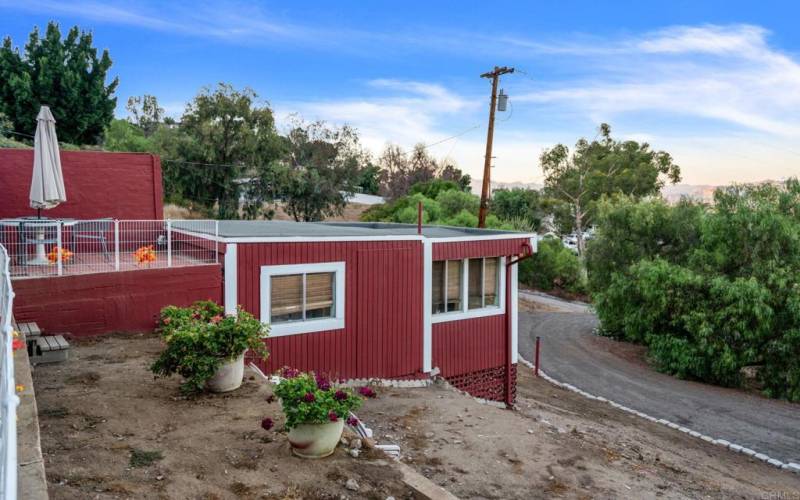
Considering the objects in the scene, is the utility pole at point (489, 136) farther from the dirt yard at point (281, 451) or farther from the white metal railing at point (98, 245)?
the white metal railing at point (98, 245)

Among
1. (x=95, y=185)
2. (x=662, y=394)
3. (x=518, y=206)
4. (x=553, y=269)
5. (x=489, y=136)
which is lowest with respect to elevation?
(x=662, y=394)

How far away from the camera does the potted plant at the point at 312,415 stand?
16.0ft

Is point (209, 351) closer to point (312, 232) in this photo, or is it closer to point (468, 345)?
point (312, 232)

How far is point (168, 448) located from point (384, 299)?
634cm

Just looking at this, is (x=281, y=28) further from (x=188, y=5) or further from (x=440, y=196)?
(x=440, y=196)

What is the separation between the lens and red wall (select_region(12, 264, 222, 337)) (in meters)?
7.77

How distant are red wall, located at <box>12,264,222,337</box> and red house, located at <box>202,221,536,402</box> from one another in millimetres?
508

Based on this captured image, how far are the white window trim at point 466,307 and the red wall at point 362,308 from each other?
655 millimetres

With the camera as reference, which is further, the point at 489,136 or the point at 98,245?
the point at 489,136

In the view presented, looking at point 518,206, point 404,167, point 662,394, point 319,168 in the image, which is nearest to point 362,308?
point 662,394

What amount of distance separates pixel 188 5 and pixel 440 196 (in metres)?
24.3

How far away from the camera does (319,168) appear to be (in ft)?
137

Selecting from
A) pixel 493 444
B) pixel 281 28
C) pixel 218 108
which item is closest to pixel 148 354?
pixel 493 444

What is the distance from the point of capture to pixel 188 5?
22719mm
